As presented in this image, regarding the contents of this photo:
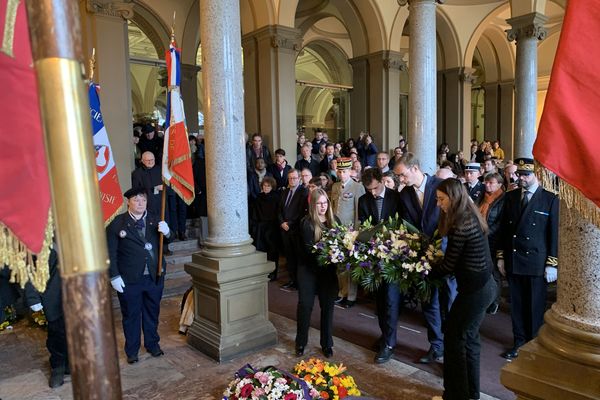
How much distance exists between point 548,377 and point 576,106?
53.7 inches

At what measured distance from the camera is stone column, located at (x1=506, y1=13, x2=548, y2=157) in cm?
1096

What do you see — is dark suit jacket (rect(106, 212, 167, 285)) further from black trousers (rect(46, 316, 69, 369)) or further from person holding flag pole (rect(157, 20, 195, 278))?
black trousers (rect(46, 316, 69, 369))

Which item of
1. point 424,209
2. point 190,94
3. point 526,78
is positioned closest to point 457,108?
point 526,78

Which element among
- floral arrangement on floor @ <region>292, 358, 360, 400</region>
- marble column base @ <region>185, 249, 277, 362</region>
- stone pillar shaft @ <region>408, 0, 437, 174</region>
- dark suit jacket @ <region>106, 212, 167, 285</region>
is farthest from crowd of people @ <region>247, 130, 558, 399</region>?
dark suit jacket @ <region>106, 212, 167, 285</region>

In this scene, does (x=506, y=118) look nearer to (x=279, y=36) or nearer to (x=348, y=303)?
(x=279, y=36)

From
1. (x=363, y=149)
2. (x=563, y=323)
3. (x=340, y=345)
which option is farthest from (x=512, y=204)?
(x=363, y=149)

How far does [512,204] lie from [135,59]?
1050 cm

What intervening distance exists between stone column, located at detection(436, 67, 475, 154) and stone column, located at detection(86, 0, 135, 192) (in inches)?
452

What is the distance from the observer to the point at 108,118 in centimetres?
826

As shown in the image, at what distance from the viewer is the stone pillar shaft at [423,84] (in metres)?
6.91

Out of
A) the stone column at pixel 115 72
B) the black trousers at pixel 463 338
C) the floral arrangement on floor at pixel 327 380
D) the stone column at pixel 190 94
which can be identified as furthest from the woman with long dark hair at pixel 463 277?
the stone column at pixel 190 94

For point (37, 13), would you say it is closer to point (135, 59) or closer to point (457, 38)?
point (135, 59)

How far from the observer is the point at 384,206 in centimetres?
512

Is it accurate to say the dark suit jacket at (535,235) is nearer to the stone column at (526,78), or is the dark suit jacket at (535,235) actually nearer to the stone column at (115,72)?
the stone column at (115,72)
